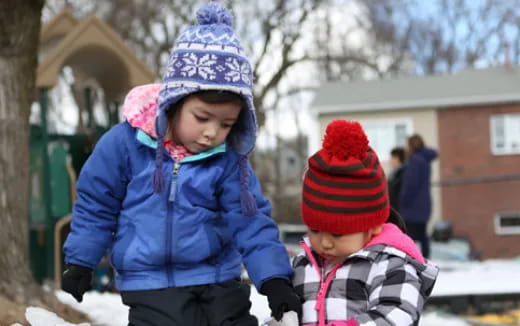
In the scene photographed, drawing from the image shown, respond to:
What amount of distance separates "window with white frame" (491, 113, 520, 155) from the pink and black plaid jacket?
1937 cm

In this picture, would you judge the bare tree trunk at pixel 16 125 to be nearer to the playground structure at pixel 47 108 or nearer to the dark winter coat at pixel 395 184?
the playground structure at pixel 47 108

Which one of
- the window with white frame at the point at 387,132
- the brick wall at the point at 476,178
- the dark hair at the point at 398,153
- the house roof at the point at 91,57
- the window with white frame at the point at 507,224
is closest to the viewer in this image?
the house roof at the point at 91,57

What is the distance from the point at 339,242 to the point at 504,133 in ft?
64.3

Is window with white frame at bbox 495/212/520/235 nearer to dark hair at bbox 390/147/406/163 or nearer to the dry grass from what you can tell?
dark hair at bbox 390/147/406/163

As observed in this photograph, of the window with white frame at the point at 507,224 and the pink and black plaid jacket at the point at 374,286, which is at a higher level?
the pink and black plaid jacket at the point at 374,286

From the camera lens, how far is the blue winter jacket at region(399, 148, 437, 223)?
8.66 m

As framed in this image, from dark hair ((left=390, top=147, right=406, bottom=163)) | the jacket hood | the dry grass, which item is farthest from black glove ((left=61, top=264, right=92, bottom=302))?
dark hair ((left=390, top=147, right=406, bottom=163))

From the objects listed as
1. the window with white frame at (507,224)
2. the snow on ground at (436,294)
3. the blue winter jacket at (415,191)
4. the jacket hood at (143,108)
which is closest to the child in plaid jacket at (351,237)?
the jacket hood at (143,108)

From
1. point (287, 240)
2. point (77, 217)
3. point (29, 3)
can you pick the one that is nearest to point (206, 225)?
point (77, 217)

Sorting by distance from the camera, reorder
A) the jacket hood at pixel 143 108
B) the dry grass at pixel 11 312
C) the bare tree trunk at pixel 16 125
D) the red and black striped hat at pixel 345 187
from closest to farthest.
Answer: the red and black striped hat at pixel 345 187
the jacket hood at pixel 143 108
the dry grass at pixel 11 312
the bare tree trunk at pixel 16 125

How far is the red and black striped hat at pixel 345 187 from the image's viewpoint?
7.31 ft

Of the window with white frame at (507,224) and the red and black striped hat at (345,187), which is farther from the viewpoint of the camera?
the window with white frame at (507,224)

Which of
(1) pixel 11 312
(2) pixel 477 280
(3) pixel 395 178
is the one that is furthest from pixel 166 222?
(3) pixel 395 178

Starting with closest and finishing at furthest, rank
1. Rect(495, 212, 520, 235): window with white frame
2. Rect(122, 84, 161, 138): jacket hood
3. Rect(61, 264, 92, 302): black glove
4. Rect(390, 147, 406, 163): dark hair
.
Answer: Rect(61, 264, 92, 302): black glove → Rect(122, 84, 161, 138): jacket hood → Rect(390, 147, 406, 163): dark hair → Rect(495, 212, 520, 235): window with white frame
